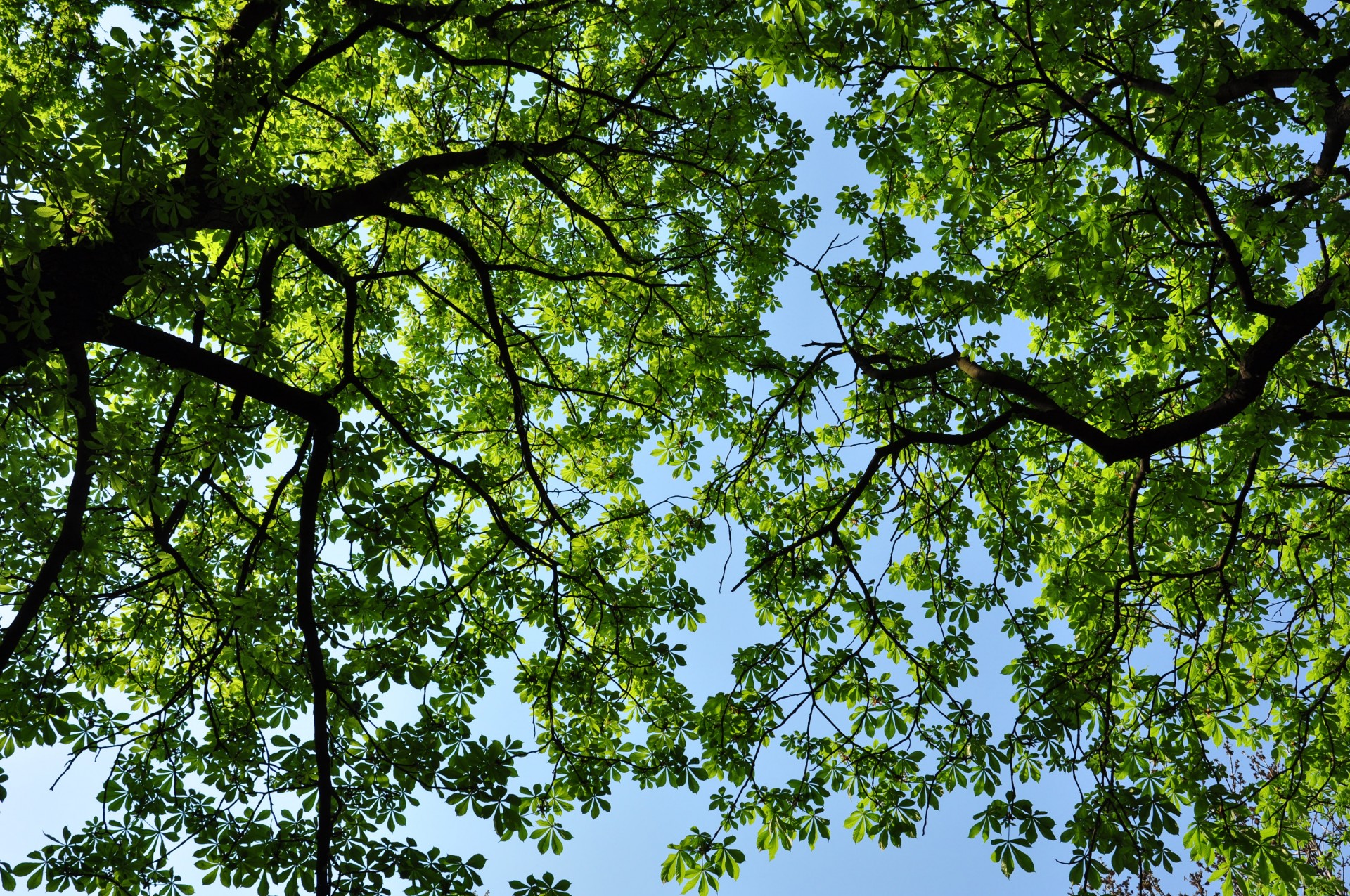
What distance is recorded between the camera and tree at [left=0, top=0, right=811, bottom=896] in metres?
4.68

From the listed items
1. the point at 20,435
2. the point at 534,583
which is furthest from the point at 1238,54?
the point at 20,435

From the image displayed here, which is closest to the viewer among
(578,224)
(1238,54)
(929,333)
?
(1238,54)

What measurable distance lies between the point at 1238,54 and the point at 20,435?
1116 cm

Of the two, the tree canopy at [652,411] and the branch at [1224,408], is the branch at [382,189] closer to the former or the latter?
the tree canopy at [652,411]

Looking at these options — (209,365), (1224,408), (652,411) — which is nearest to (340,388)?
(209,365)

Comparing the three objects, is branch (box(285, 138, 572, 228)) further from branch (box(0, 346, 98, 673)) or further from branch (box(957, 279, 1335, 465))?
branch (box(957, 279, 1335, 465))

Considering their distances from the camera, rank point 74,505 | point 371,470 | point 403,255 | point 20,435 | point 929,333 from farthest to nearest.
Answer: point 403,255
point 929,333
point 20,435
point 371,470
point 74,505

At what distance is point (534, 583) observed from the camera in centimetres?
663

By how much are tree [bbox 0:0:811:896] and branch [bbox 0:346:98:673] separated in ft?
0.10

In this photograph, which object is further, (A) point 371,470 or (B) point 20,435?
(B) point 20,435

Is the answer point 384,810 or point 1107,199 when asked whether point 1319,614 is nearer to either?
point 1107,199

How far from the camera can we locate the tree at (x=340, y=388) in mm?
4684

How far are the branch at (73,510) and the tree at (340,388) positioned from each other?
0.10ft

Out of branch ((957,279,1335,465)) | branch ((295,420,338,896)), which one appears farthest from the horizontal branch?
branch ((295,420,338,896))
